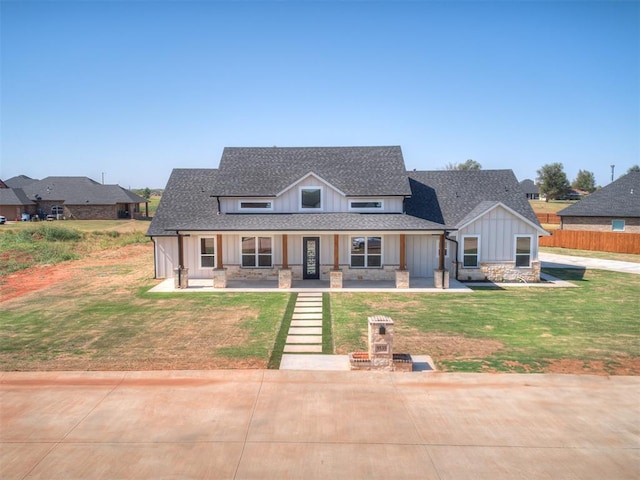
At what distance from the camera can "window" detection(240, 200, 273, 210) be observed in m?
24.2

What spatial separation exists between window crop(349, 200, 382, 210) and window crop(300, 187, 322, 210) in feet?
5.51

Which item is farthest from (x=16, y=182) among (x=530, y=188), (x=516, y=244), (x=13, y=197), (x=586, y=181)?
(x=586, y=181)

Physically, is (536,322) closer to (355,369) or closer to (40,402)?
(355,369)

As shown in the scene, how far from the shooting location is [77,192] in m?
62.1

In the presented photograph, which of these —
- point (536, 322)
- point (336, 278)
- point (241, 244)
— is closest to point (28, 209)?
point (241, 244)

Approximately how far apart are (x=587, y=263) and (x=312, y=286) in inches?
766

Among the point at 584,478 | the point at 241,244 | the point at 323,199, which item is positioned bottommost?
the point at 584,478

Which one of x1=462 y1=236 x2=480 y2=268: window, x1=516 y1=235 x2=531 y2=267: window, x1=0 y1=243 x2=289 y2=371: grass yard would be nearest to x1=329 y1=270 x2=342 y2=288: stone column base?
x1=0 y1=243 x2=289 y2=371: grass yard

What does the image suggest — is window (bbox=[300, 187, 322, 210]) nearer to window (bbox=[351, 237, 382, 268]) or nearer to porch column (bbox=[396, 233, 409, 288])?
window (bbox=[351, 237, 382, 268])

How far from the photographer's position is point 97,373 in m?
11.4

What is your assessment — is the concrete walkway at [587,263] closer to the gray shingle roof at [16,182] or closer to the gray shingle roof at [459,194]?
the gray shingle roof at [459,194]

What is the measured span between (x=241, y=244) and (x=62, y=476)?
669 inches

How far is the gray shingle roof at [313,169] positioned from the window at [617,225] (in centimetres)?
2467

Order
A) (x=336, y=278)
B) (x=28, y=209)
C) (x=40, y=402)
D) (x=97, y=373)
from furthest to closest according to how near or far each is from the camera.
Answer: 1. (x=28, y=209)
2. (x=336, y=278)
3. (x=97, y=373)
4. (x=40, y=402)
